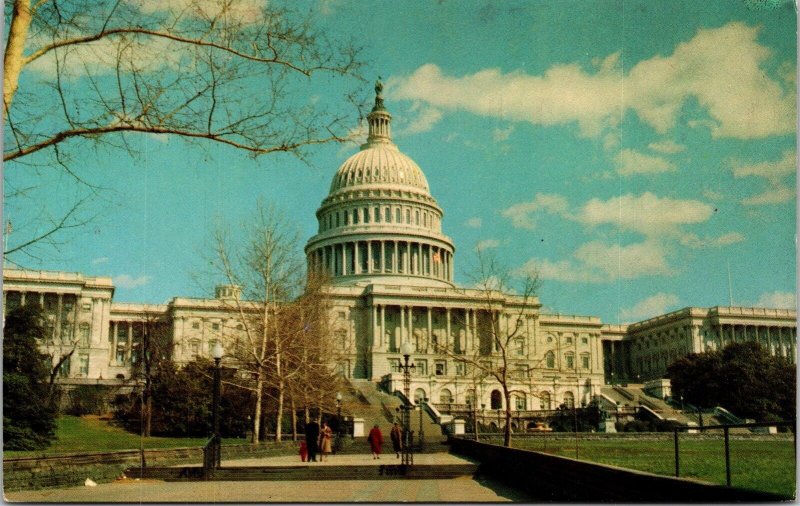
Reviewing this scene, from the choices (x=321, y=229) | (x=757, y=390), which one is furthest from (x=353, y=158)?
(x=757, y=390)

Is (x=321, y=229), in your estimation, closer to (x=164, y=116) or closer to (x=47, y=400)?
(x=47, y=400)

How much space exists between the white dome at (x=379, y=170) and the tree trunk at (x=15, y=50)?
104 meters

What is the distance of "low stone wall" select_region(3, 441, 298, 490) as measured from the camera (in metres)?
18.0

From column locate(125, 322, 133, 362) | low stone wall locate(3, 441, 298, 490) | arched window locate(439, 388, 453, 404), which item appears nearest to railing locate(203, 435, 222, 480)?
low stone wall locate(3, 441, 298, 490)

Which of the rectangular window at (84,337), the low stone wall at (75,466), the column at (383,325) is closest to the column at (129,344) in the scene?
the rectangular window at (84,337)

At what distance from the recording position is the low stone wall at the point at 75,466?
59.1ft

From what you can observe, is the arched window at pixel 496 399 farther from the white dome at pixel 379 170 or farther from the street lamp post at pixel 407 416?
the street lamp post at pixel 407 416

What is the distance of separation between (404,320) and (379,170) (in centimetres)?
2291

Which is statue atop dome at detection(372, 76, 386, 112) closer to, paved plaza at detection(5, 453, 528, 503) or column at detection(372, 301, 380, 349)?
paved plaza at detection(5, 453, 528, 503)

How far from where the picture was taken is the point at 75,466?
20094 mm

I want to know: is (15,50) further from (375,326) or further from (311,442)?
(375,326)

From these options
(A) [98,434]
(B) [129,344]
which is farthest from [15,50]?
(B) [129,344]

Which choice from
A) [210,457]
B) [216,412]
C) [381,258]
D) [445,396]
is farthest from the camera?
[381,258]

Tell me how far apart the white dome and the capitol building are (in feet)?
0.49
